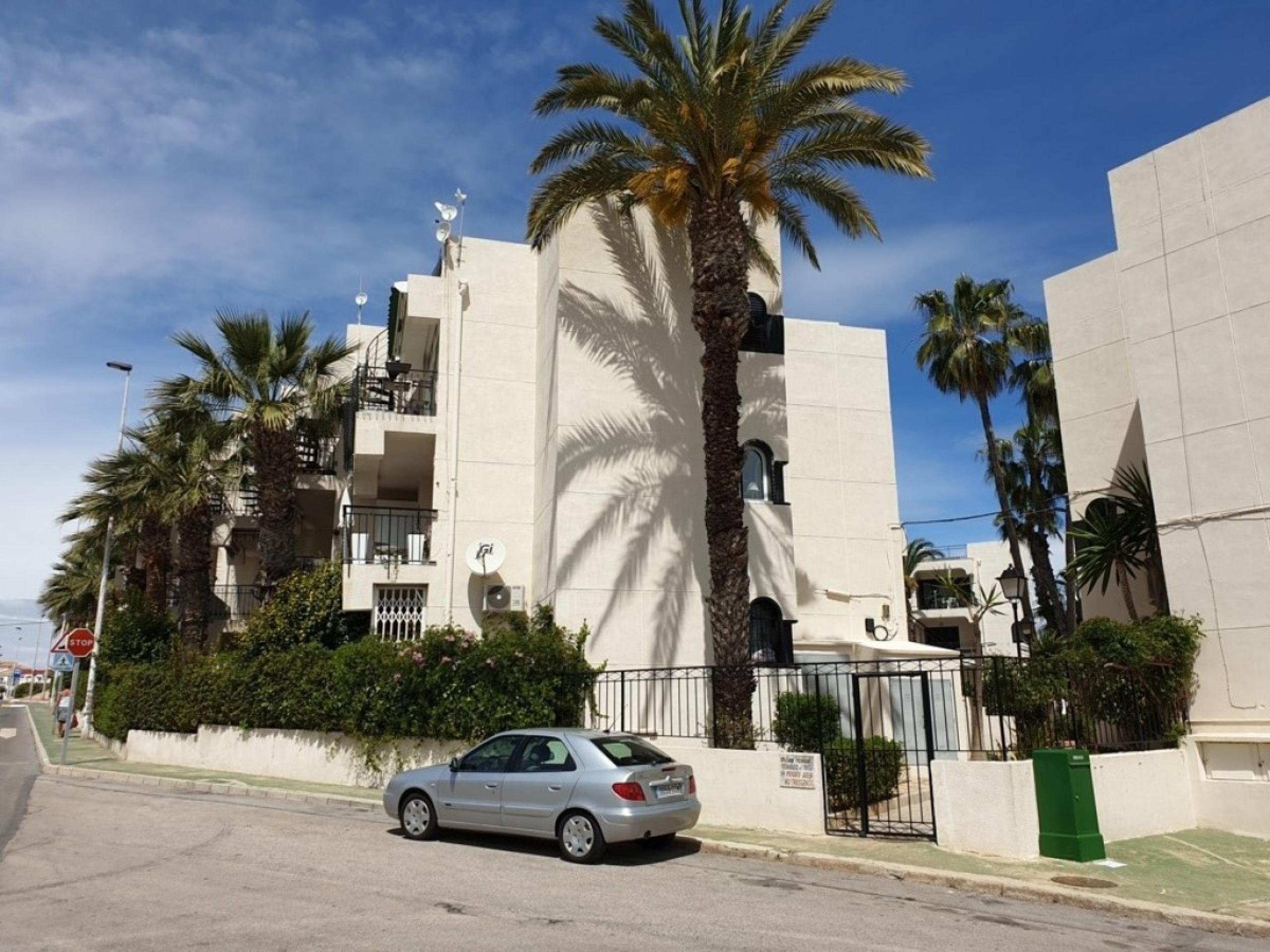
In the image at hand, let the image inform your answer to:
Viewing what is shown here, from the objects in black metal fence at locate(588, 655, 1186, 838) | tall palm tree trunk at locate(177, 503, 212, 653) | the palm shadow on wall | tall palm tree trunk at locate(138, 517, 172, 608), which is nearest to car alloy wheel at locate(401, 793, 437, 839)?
black metal fence at locate(588, 655, 1186, 838)

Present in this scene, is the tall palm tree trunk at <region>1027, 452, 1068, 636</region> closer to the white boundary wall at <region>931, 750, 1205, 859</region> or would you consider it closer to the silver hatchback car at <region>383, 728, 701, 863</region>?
the white boundary wall at <region>931, 750, 1205, 859</region>

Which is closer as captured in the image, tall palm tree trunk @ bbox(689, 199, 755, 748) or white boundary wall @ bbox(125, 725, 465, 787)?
tall palm tree trunk @ bbox(689, 199, 755, 748)

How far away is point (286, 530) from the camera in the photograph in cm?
2166

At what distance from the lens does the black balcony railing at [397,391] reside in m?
20.4

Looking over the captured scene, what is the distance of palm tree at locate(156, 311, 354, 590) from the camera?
21.5 metres

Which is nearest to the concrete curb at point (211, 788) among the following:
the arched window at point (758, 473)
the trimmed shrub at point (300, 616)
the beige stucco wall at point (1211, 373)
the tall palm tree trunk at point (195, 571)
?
the trimmed shrub at point (300, 616)

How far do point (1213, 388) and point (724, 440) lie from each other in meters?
7.04

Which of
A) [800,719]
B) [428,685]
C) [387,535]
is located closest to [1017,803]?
[800,719]

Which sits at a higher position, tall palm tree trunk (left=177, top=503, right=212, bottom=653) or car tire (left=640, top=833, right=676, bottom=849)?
tall palm tree trunk (left=177, top=503, right=212, bottom=653)

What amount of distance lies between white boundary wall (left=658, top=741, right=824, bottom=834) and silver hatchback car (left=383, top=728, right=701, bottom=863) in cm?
143

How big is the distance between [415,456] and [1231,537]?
16.0 m

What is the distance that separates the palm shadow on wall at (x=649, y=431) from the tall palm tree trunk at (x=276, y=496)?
25.5ft

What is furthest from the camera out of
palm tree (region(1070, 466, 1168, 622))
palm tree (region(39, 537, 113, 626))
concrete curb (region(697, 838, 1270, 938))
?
palm tree (region(39, 537, 113, 626))

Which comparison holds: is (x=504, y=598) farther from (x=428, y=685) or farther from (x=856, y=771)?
(x=856, y=771)
